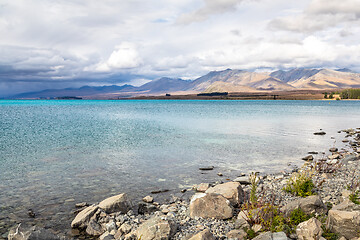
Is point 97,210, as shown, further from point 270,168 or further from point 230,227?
point 270,168

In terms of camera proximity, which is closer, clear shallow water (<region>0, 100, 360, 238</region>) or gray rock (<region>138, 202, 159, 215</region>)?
gray rock (<region>138, 202, 159, 215</region>)

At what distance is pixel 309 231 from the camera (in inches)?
371

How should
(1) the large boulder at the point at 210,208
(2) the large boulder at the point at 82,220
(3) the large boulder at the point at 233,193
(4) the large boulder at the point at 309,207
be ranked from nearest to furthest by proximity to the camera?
(4) the large boulder at the point at 309,207 → (1) the large boulder at the point at 210,208 → (2) the large boulder at the point at 82,220 → (3) the large boulder at the point at 233,193

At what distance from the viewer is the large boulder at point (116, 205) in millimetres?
13680

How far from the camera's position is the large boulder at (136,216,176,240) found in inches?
399

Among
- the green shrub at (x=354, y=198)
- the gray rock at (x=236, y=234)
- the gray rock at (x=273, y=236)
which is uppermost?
the green shrub at (x=354, y=198)

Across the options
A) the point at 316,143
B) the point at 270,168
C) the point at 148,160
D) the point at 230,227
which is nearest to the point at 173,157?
the point at 148,160

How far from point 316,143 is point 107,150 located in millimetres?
28819

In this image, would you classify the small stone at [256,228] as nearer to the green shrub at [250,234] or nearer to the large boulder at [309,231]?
the green shrub at [250,234]

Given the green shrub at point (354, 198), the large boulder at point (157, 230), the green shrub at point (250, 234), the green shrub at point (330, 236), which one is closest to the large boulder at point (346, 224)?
the green shrub at point (330, 236)

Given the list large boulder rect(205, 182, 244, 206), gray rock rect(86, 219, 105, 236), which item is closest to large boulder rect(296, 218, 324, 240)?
large boulder rect(205, 182, 244, 206)

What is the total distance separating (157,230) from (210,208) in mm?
3142

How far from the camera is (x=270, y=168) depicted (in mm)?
24016

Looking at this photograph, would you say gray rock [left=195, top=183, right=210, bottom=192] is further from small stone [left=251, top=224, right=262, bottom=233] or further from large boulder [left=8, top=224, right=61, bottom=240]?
large boulder [left=8, top=224, right=61, bottom=240]
